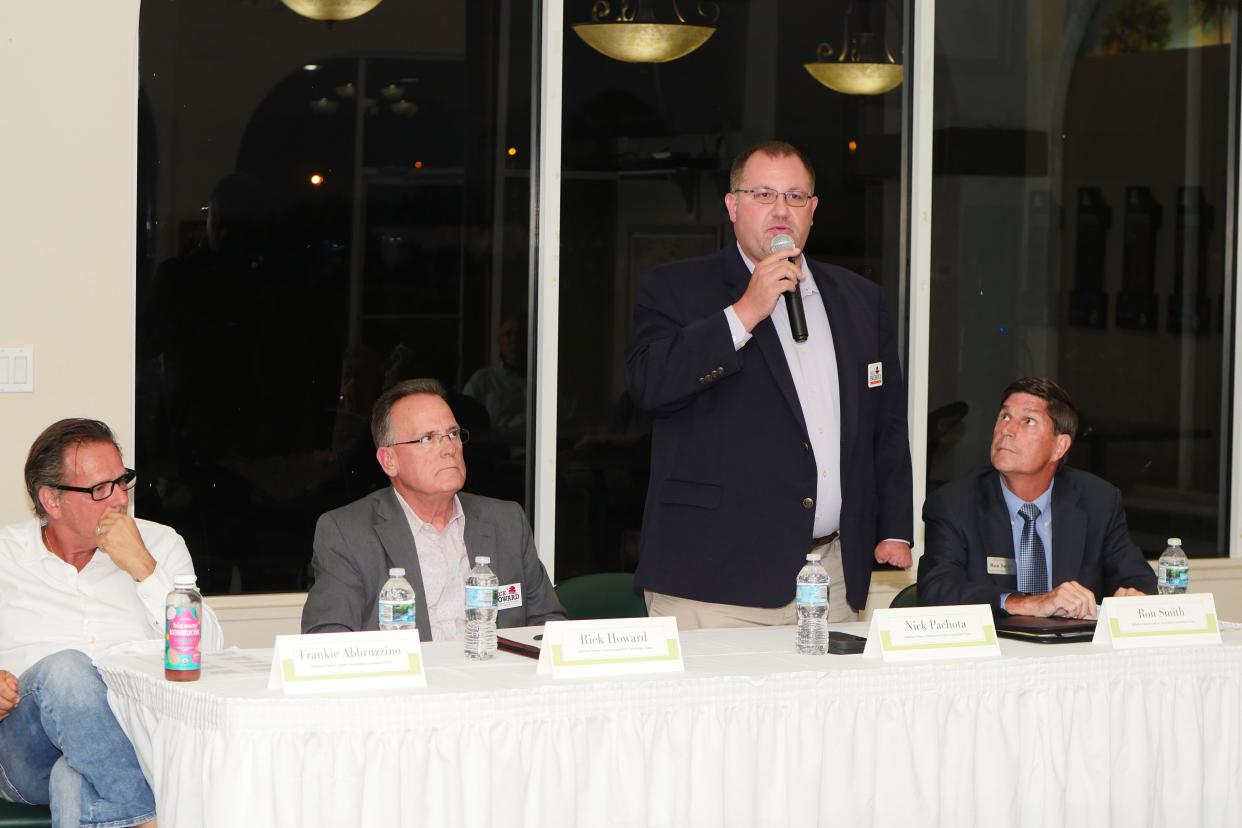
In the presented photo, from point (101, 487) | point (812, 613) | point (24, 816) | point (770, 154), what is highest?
point (770, 154)

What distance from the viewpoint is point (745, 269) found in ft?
12.1

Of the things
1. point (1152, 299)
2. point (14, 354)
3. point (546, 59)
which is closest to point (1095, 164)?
point (1152, 299)

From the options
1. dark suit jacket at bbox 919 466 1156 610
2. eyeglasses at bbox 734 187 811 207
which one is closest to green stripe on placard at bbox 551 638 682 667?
dark suit jacket at bbox 919 466 1156 610

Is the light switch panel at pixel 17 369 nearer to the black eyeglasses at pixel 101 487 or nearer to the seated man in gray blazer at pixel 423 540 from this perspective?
the black eyeglasses at pixel 101 487

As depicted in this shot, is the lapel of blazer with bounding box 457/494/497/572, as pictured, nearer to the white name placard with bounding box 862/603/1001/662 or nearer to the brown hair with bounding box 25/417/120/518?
the brown hair with bounding box 25/417/120/518

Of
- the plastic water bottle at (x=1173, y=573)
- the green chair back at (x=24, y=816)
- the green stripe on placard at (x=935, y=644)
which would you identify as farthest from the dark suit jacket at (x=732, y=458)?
the green chair back at (x=24, y=816)

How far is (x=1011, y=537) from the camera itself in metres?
3.72

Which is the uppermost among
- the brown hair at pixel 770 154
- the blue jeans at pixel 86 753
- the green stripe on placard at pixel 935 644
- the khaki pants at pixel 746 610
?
the brown hair at pixel 770 154

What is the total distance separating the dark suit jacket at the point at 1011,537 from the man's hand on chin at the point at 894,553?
0.07 m

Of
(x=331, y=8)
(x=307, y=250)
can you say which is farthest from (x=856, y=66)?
(x=307, y=250)

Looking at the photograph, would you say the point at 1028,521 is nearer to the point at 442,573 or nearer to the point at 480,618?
the point at 442,573

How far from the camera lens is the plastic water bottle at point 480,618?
9.39 feet

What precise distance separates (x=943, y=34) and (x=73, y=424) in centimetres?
352

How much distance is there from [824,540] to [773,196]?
0.79 meters
